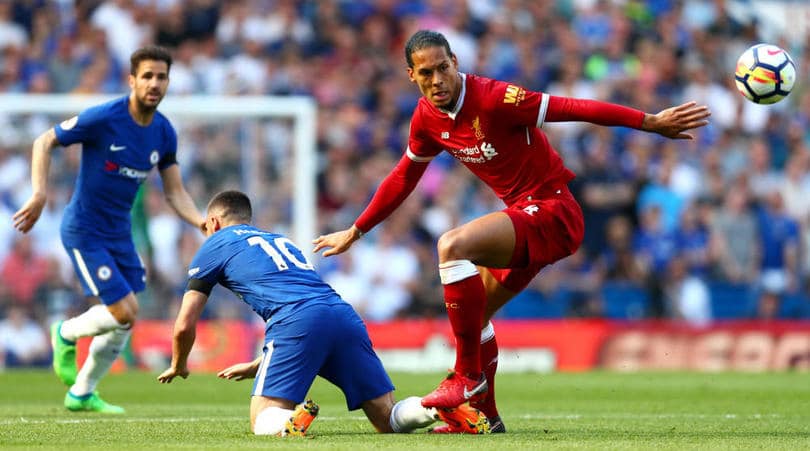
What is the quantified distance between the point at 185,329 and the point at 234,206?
997 mm

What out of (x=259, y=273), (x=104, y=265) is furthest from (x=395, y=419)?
(x=104, y=265)

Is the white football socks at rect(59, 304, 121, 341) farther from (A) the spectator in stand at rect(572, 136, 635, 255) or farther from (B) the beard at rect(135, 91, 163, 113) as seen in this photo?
(A) the spectator in stand at rect(572, 136, 635, 255)

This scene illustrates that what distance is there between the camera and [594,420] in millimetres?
9531

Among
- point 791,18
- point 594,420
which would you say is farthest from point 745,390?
point 791,18

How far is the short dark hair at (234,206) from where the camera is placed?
26.4 ft

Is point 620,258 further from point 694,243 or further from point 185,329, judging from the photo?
point 185,329

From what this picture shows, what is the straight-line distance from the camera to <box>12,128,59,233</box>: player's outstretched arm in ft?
30.7

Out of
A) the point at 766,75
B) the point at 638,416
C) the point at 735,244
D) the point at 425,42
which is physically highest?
the point at 425,42

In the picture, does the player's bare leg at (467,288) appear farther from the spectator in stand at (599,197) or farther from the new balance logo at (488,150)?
the spectator in stand at (599,197)

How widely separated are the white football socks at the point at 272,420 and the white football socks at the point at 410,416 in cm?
68

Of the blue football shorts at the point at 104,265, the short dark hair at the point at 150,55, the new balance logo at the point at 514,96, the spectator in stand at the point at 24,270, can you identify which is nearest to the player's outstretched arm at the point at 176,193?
the blue football shorts at the point at 104,265

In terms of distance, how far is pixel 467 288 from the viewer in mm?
7766

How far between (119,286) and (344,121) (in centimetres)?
967

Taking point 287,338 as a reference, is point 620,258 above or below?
below
